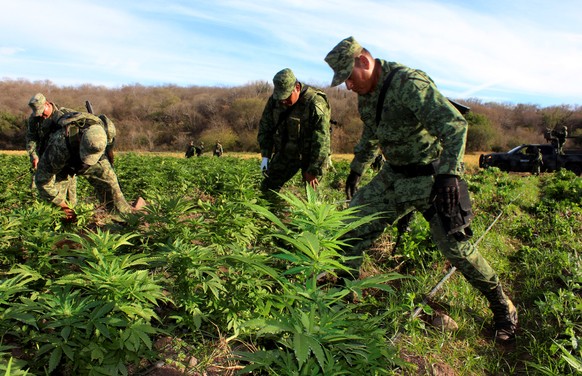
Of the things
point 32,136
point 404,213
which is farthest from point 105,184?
point 404,213

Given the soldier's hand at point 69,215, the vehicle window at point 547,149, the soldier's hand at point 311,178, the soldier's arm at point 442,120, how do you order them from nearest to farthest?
1. the soldier's arm at point 442,120
2. the soldier's hand at point 69,215
3. the soldier's hand at point 311,178
4. the vehicle window at point 547,149

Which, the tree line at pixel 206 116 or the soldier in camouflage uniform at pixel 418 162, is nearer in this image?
the soldier in camouflage uniform at pixel 418 162

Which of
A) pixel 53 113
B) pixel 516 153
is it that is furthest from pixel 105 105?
pixel 53 113

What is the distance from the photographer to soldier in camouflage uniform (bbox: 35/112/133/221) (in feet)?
16.3

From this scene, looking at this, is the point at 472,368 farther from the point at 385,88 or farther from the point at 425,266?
the point at 385,88

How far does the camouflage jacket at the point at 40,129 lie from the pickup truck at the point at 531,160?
17.7 meters

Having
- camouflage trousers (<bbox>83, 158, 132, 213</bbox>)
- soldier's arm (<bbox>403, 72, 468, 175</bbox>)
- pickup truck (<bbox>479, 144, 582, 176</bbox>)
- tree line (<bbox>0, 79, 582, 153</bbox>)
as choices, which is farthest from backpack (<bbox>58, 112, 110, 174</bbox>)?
tree line (<bbox>0, 79, 582, 153</bbox>)

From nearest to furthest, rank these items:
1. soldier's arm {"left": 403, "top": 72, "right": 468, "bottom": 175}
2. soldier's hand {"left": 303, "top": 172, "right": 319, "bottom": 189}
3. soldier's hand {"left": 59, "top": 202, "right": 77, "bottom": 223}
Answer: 1. soldier's arm {"left": 403, "top": 72, "right": 468, "bottom": 175}
2. soldier's hand {"left": 59, "top": 202, "right": 77, "bottom": 223}
3. soldier's hand {"left": 303, "top": 172, "right": 319, "bottom": 189}

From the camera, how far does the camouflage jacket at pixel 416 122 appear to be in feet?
8.70

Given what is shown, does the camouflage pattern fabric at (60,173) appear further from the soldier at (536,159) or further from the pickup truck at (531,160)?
the soldier at (536,159)

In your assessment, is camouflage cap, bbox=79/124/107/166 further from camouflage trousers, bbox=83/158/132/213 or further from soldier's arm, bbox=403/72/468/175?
soldier's arm, bbox=403/72/468/175

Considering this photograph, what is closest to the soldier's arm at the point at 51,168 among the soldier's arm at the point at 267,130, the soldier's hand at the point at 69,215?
the soldier's hand at the point at 69,215

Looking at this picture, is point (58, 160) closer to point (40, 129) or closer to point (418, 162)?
point (40, 129)

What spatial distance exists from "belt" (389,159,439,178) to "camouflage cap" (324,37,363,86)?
84cm
